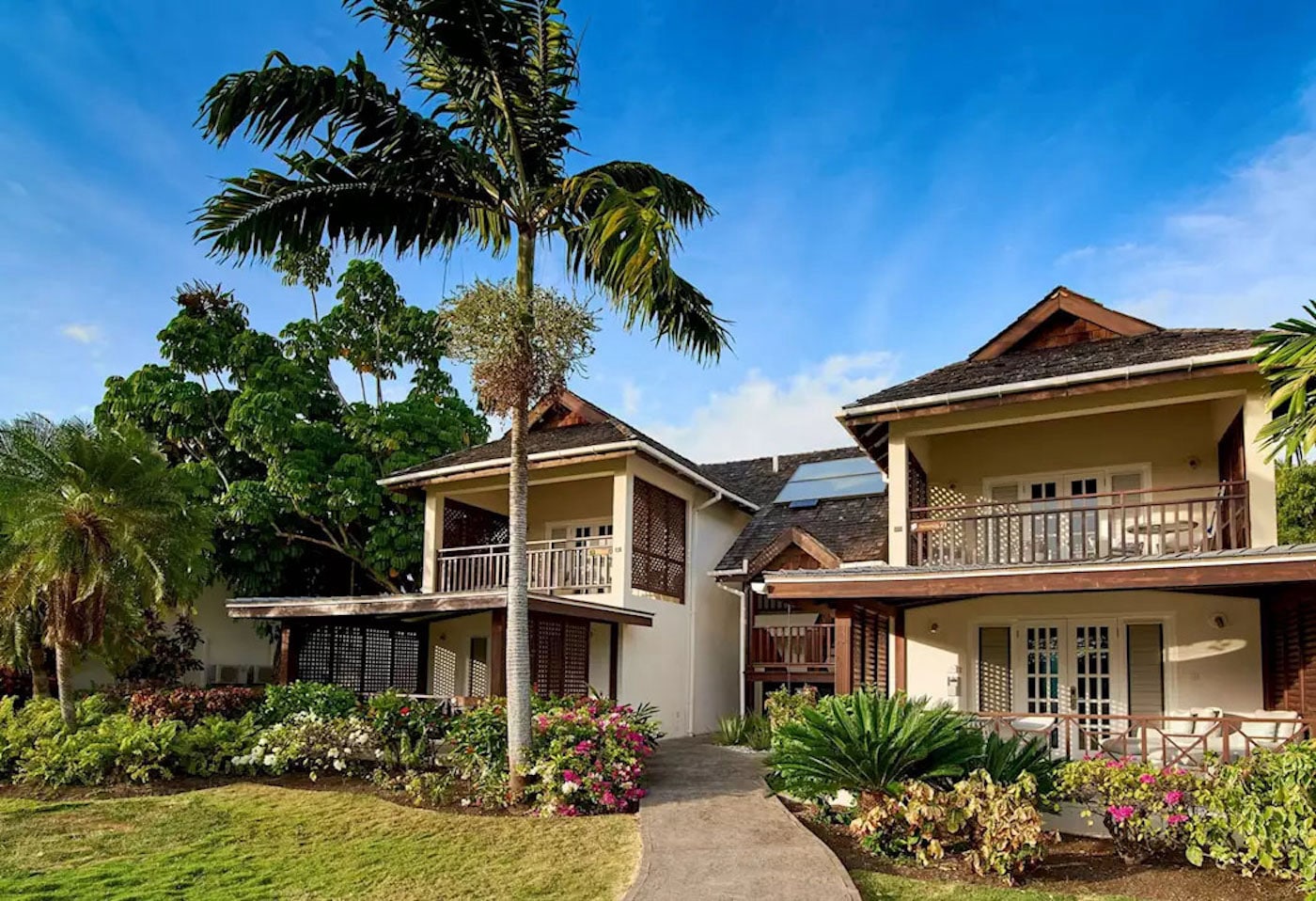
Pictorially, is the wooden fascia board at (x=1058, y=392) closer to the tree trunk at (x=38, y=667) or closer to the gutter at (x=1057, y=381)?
the gutter at (x=1057, y=381)

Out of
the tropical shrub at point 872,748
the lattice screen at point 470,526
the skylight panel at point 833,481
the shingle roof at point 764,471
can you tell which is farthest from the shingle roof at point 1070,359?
the lattice screen at point 470,526

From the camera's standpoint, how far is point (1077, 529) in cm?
1448

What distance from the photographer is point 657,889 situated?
8133mm

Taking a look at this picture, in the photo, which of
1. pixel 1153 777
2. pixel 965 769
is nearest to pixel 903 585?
pixel 965 769

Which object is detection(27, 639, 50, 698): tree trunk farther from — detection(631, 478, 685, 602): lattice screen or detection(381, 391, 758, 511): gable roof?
detection(631, 478, 685, 602): lattice screen

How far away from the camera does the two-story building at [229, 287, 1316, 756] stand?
39.7ft

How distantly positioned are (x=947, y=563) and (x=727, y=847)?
6298 millimetres

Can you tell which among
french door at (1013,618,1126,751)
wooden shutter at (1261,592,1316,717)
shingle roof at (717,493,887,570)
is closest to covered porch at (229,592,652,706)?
shingle roof at (717,493,887,570)

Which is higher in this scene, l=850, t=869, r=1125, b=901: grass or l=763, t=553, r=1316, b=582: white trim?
l=763, t=553, r=1316, b=582: white trim

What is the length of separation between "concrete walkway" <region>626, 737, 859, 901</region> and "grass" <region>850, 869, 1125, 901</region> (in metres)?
0.25

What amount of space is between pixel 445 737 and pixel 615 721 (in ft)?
9.03

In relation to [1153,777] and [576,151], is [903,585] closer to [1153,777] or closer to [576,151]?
[1153,777]

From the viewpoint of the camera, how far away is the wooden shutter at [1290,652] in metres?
11.1

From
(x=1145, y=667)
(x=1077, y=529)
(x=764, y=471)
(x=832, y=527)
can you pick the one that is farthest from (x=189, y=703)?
(x=1145, y=667)
